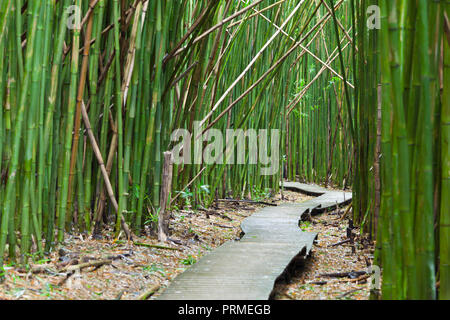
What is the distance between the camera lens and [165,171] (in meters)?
1.99

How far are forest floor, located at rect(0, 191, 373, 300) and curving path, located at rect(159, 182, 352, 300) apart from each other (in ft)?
0.25

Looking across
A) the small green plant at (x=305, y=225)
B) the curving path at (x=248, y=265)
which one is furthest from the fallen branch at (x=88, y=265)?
the small green plant at (x=305, y=225)

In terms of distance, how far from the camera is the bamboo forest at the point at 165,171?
995mm

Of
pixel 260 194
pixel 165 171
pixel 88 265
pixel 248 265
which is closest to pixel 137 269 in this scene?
pixel 88 265

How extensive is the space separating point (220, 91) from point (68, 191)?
167cm

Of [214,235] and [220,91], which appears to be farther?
[220,91]

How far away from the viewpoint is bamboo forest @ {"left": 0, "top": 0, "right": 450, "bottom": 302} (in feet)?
3.26

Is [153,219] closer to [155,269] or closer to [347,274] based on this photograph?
[155,269]

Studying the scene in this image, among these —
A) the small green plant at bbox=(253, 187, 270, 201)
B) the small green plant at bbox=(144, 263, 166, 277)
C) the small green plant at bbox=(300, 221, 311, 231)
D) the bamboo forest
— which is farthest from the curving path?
the small green plant at bbox=(253, 187, 270, 201)

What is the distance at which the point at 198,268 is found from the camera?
1.57 m

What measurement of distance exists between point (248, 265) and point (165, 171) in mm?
535

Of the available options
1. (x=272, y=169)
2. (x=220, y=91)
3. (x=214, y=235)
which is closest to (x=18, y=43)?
(x=214, y=235)
